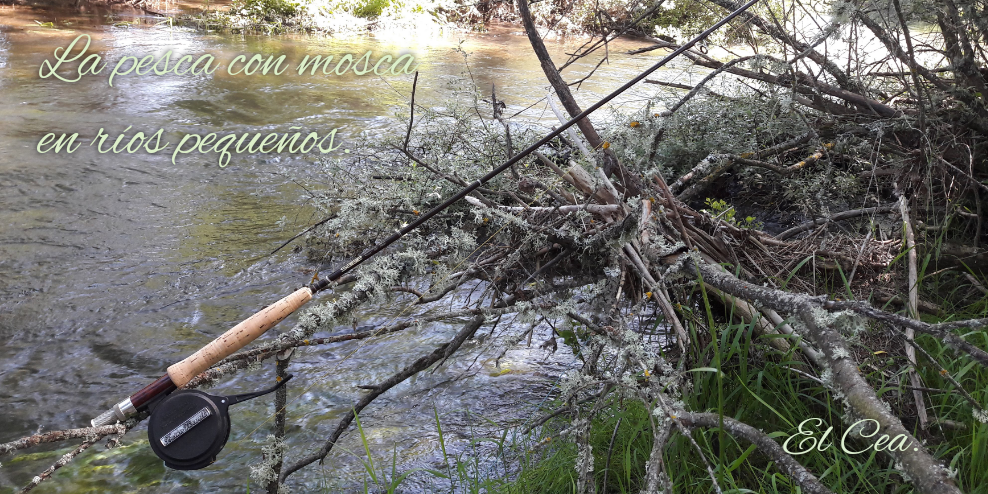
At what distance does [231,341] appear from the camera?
1.90 metres

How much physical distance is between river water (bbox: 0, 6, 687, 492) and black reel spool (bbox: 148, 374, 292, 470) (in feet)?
2.76

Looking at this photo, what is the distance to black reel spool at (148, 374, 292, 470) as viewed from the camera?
5.60 feet

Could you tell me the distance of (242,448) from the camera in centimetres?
281

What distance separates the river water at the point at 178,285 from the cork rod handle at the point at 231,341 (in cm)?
84

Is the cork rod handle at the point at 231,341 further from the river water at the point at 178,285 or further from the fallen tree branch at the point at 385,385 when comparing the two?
the river water at the point at 178,285

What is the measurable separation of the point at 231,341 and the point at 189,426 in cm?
27

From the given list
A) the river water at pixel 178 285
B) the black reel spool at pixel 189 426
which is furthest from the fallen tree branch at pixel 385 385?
the black reel spool at pixel 189 426

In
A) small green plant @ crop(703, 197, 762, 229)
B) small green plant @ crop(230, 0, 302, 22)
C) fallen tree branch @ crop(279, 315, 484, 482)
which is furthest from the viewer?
small green plant @ crop(230, 0, 302, 22)

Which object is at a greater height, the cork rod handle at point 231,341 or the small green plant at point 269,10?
the small green plant at point 269,10

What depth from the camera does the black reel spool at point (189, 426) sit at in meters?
1.71

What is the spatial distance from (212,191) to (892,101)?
16.0 feet

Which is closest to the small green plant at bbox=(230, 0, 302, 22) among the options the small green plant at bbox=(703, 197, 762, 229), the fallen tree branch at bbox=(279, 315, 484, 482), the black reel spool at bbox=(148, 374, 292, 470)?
the small green plant at bbox=(703, 197, 762, 229)

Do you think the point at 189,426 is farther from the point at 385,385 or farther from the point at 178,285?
the point at 178,285

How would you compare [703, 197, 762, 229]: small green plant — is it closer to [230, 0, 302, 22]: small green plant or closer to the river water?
the river water
